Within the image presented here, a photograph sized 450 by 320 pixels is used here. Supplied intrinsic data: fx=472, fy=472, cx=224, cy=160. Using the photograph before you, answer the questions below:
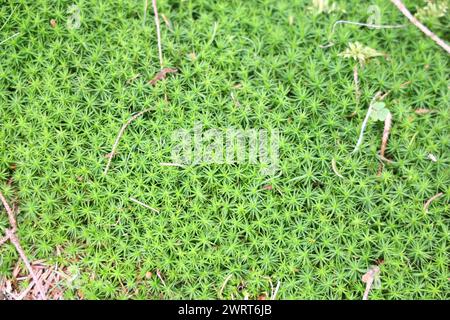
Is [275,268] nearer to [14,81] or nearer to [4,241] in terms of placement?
[4,241]

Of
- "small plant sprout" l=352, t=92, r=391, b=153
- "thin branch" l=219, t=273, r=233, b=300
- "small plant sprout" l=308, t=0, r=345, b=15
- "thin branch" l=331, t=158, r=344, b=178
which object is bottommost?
"thin branch" l=219, t=273, r=233, b=300

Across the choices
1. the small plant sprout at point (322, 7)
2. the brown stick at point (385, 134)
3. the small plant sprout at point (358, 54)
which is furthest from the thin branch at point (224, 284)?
the small plant sprout at point (322, 7)

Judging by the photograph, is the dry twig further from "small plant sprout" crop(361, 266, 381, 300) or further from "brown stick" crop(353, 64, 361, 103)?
"small plant sprout" crop(361, 266, 381, 300)

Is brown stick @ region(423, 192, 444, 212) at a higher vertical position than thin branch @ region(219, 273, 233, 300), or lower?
higher
